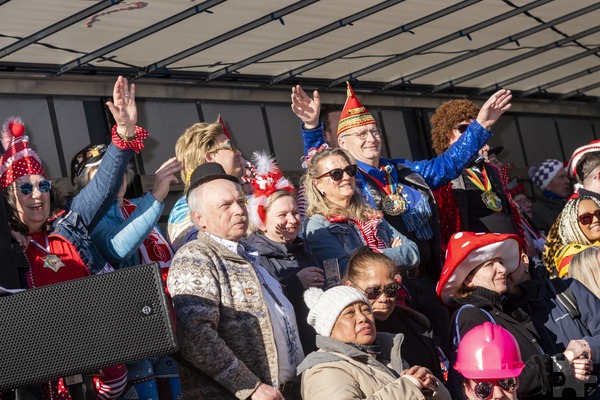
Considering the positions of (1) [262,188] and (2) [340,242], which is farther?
(2) [340,242]

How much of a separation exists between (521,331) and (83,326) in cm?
240

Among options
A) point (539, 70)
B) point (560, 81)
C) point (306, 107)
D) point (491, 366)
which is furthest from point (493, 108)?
point (560, 81)

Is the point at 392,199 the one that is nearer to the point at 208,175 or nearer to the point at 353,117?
the point at 353,117

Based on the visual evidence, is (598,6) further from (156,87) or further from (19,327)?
(19,327)

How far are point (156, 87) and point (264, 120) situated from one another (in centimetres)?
147

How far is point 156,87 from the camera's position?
10.1 meters

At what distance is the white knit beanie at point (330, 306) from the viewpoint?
516 centimetres

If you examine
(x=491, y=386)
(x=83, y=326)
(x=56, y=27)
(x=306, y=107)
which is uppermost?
(x=56, y=27)

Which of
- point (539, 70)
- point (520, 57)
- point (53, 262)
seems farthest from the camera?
point (539, 70)

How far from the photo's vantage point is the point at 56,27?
26.7 feet

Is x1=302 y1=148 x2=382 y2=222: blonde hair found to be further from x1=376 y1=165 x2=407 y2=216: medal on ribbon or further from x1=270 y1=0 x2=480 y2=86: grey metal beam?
x1=270 y1=0 x2=480 y2=86: grey metal beam

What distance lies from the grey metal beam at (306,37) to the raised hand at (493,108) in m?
2.26

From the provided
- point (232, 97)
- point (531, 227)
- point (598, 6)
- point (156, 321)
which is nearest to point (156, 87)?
point (232, 97)

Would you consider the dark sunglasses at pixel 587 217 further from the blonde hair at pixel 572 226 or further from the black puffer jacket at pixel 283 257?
the black puffer jacket at pixel 283 257
